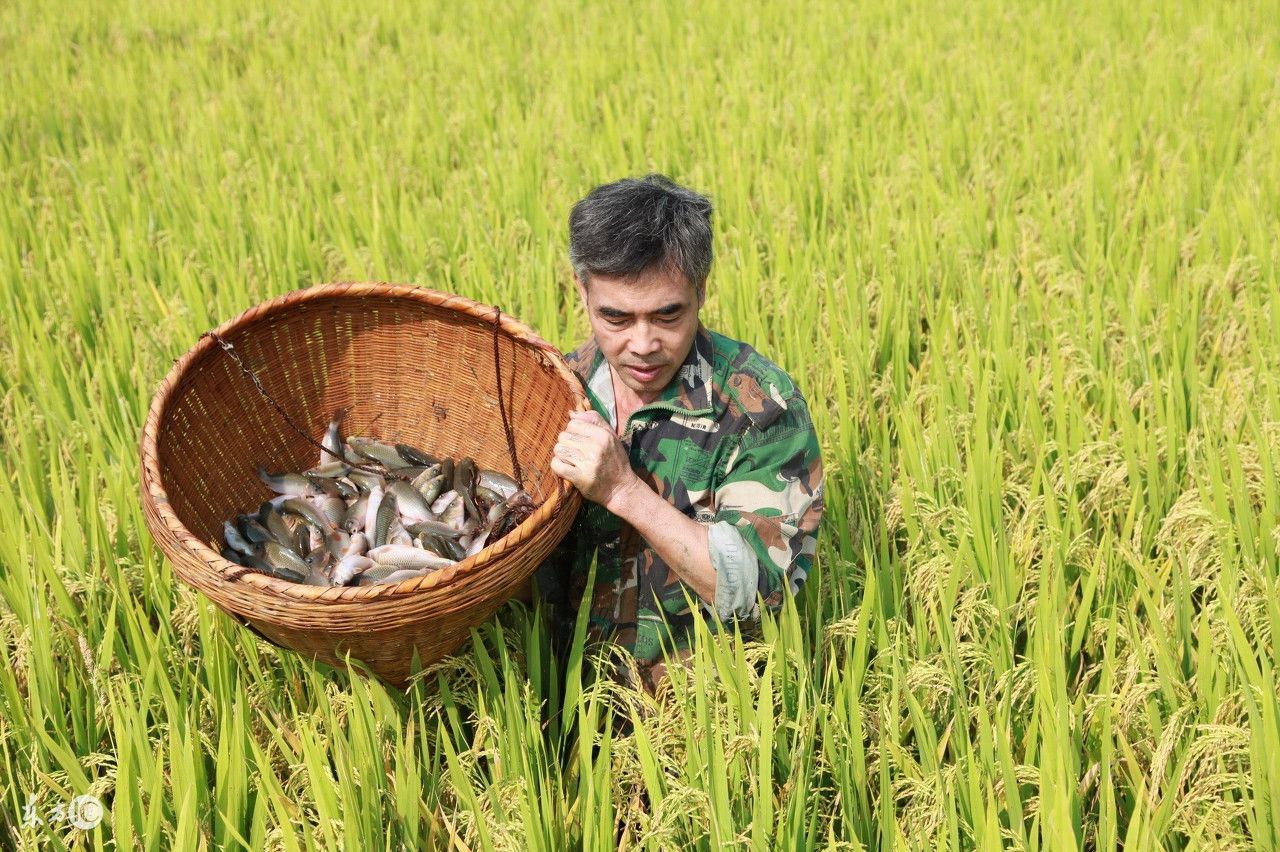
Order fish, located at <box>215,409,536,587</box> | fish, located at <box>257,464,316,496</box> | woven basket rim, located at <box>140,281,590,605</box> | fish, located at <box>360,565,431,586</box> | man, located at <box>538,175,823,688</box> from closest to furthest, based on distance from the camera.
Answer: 1. woven basket rim, located at <box>140,281,590,605</box>
2. man, located at <box>538,175,823,688</box>
3. fish, located at <box>360,565,431,586</box>
4. fish, located at <box>215,409,536,587</box>
5. fish, located at <box>257,464,316,496</box>

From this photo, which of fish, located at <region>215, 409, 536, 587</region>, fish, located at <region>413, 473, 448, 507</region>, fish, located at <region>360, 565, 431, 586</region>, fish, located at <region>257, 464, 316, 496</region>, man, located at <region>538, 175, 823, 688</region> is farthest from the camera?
fish, located at <region>257, 464, 316, 496</region>

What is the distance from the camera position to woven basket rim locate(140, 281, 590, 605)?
1.59 meters

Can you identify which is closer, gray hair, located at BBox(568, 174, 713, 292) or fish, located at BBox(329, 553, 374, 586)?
gray hair, located at BBox(568, 174, 713, 292)

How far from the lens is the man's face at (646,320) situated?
73.9 inches

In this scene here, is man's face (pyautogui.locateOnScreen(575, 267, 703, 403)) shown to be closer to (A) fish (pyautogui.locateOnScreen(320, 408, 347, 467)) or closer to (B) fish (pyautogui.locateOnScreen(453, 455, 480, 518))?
(B) fish (pyautogui.locateOnScreen(453, 455, 480, 518))

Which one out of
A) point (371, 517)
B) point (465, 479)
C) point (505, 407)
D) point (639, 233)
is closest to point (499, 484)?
point (465, 479)

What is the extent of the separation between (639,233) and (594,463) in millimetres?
400

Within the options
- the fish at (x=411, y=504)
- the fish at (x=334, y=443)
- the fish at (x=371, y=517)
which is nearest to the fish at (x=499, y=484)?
the fish at (x=371, y=517)

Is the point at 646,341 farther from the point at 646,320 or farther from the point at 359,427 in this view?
the point at 359,427

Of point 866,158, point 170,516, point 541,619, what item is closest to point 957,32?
point 866,158

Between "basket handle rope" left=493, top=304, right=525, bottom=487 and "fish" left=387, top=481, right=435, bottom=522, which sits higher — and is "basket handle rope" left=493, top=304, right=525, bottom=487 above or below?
above

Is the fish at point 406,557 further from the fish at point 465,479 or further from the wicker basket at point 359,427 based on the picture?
the fish at point 465,479

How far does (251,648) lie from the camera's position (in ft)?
6.88

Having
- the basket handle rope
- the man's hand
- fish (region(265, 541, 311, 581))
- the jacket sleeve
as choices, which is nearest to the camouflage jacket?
the jacket sleeve
